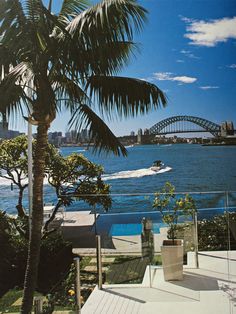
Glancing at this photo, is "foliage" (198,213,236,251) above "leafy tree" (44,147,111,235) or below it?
below

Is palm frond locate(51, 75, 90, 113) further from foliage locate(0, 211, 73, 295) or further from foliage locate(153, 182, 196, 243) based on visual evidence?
foliage locate(0, 211, 73, 295)

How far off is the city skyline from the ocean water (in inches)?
30.2

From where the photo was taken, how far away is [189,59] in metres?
12.7

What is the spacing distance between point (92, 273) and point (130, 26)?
8.56 ft

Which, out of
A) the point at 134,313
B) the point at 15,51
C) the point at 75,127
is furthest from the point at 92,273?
the point at 15,51

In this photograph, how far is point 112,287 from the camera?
412cm

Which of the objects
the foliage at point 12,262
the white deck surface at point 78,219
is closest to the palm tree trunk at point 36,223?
the white deck surface at point 78,219

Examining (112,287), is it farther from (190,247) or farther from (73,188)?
(73,188)

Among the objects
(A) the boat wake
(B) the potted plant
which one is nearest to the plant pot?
(B) the potted plant

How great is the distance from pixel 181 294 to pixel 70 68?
2.28 m

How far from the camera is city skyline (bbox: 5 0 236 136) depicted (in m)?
7.86

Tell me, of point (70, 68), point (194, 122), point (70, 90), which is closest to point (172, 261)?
point (70, 90)

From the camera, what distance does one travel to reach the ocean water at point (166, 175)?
4.66 meters

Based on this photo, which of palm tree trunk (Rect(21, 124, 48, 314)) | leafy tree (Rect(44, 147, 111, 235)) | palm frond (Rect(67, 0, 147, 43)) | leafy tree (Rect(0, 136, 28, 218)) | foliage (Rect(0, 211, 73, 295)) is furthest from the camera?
leafy tree (Rect(0, 136, 28, 218))
